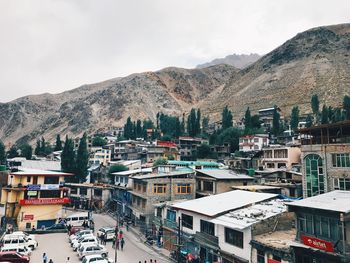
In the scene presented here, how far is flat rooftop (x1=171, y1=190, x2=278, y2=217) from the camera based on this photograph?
31422 mm

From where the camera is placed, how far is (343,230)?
18.9 meters

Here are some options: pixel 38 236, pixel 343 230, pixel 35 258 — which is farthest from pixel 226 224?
pixel 38 236

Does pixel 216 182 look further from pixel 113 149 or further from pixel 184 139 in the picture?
pixel 113 149

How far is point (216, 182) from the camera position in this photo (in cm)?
4481

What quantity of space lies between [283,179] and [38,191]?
135 feet

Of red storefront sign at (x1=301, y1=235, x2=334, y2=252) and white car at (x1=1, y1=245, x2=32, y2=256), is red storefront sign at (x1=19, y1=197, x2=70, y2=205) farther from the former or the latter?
red storefront sign at (x1=301, y1=235, x2=334, y2=252)

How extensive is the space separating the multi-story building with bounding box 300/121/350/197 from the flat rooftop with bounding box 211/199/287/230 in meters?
9.06

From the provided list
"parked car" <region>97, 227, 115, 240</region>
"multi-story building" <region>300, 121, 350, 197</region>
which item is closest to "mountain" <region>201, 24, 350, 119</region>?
"multi-story building" <region>300, 121, 350, 197</region>

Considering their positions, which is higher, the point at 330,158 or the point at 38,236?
the point at 330,158

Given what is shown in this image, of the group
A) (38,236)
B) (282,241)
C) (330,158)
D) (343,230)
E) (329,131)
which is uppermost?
(329,131)

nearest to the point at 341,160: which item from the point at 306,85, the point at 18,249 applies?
the point at 18,249

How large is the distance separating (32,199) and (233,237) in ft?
121

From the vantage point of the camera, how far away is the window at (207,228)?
3161 centimetres

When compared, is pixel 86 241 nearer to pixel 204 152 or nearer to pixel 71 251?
pixel 71 251
